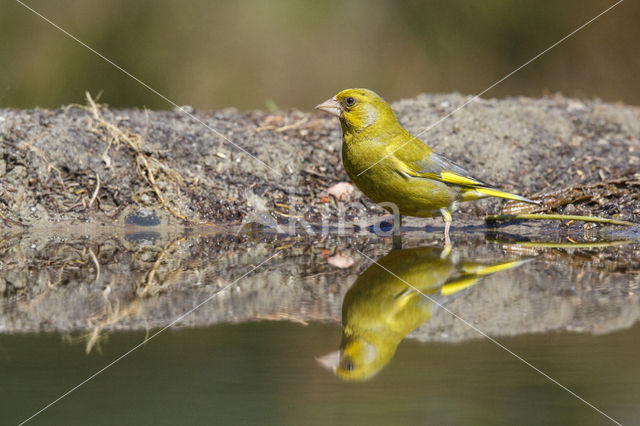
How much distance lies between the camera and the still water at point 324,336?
2061mm

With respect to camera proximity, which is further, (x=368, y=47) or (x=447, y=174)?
(x=368, y=47)

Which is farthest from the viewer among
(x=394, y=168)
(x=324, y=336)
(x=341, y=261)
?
(x=394, y=168)

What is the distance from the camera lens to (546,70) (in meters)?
10.8

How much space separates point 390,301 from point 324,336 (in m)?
0.50

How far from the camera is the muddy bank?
597cm

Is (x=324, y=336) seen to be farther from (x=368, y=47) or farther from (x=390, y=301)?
(x=368, y=47)

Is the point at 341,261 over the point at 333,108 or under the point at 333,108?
under

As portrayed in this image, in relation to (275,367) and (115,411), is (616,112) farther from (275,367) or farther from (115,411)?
(115,411)

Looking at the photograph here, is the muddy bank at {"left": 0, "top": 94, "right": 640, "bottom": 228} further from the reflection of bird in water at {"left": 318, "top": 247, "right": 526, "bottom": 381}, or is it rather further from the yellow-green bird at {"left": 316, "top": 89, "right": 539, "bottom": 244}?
the reflection of bird in water at {"left": 318, "top": 247, "right": 526, "bottom": 381}

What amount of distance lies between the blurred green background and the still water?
617 cm

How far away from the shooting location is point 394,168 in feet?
17.4

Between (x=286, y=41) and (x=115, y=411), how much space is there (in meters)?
9.29

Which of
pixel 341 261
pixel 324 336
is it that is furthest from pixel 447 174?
pixel 324 336

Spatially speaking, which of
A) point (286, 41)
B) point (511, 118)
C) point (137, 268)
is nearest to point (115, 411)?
point (137, 268)
